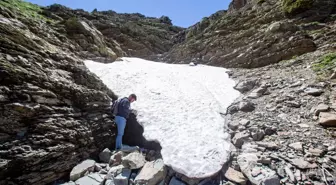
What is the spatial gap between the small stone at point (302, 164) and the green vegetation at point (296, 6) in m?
19.3

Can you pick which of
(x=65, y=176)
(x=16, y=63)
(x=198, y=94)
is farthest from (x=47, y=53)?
(x=198, y=94)

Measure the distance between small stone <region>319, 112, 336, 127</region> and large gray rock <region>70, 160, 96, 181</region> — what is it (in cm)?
724

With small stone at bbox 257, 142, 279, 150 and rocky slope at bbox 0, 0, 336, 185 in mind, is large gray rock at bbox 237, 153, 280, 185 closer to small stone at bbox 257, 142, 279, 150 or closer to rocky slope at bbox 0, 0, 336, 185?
rocky slope at bbox 0, 0, 336, 185

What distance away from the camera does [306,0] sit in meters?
17.9

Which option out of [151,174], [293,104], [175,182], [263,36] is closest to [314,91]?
[293,104]

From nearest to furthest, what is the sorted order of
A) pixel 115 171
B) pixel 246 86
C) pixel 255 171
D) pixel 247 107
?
pixel 255 171 < pixel 115 171 < pixel 247 107 < pixel 246 86

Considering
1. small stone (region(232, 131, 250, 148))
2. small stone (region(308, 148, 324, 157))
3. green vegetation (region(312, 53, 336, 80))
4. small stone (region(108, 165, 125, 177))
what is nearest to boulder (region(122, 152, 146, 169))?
small stone (region(108, 165, 125, 177))

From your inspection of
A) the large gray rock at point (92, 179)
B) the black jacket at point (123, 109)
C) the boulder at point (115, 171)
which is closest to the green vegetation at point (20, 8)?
the black jacket at point (123, 109)

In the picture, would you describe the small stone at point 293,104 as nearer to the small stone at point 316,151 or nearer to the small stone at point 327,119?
the small stone at point 327,119

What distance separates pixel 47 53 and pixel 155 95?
548cm

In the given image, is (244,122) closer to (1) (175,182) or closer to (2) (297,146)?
(2) (297,146)

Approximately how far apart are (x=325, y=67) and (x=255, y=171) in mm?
7739

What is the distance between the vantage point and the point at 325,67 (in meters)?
8.97

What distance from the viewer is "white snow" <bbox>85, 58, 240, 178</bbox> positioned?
17.8 ft
